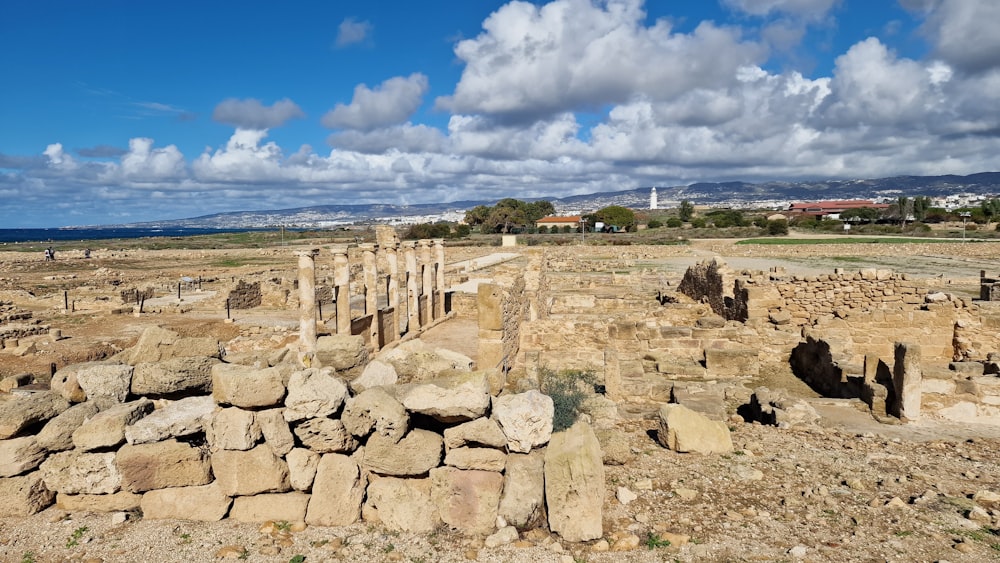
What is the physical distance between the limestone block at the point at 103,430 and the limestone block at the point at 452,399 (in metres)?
2.41

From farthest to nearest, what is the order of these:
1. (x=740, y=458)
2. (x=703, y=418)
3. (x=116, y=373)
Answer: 1. (x=703, y=418)
2. (x=740, y=458)
3. (x=116, y=373)

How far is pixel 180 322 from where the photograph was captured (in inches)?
893

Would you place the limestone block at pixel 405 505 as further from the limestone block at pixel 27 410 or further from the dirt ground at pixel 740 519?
the limestone block at pixel 27 410

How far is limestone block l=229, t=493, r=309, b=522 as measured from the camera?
16.8ft

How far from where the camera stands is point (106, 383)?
5.61 m

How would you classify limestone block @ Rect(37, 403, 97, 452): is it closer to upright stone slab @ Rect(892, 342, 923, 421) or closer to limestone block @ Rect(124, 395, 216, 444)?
limestone block @ Rect(124, 395, 216, 444)

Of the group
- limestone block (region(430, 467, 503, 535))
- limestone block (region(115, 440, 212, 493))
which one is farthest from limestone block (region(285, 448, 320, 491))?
limestone block (region(430, 467, 503, 535))

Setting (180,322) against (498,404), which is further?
(180,322)

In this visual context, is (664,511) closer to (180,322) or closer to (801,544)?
(801,544)

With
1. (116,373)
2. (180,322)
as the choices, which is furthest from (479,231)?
(116,373)

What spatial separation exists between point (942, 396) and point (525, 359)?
6964mm

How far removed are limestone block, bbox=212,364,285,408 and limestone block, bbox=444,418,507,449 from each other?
1481mm

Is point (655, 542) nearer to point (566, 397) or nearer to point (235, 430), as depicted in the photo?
point (566, 397)

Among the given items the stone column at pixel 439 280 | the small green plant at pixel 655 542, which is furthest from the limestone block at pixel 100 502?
the stone column at pixel 439 280
